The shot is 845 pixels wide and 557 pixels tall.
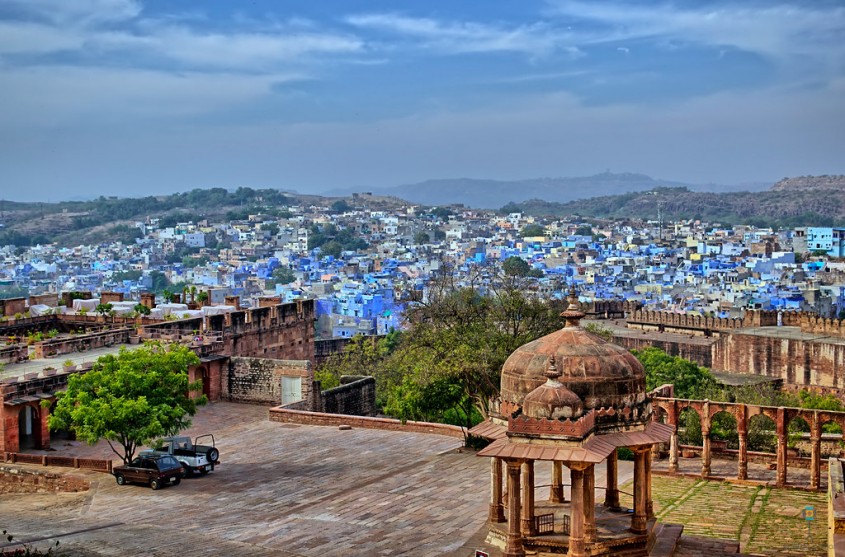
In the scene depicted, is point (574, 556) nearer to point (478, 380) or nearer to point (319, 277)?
point (478, 380)

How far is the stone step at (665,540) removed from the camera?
1727cm

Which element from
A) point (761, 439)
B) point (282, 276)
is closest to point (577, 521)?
point (761, 439)

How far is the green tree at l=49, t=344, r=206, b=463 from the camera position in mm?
23109

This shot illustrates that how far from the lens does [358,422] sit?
1152 inches

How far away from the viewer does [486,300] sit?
95.6ft

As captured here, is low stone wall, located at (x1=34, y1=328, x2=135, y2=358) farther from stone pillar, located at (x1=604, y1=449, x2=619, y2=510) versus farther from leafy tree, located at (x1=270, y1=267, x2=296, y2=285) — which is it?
leafy tree, located at (x1=270, y1=267, x2=296, y2=285)

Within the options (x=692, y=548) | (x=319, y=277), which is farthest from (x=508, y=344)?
(x=319, y=277)

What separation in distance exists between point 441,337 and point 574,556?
11.9m

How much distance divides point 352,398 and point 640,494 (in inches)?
678

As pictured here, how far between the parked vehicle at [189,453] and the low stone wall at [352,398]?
759cm

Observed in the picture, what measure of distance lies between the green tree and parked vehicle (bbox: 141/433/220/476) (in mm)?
373

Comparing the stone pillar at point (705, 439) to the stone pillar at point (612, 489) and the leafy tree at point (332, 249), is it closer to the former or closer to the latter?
the stone pillar at point (612, 489)

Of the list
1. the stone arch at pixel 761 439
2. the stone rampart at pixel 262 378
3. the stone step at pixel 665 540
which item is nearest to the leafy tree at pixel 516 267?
the stone arch at pixel 761 439

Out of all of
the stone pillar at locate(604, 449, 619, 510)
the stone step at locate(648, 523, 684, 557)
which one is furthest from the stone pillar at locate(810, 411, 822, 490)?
the stone pillar at locate(604, 449, 619, 510)
